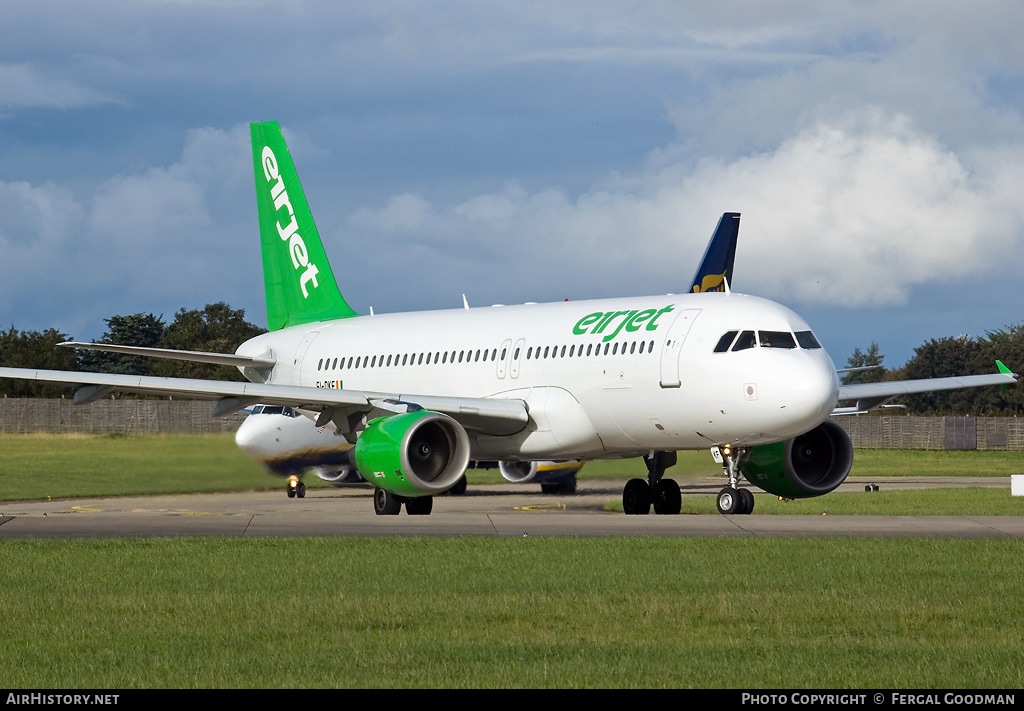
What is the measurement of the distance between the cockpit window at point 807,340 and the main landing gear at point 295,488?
14231 millimetres

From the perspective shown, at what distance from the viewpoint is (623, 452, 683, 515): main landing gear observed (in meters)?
26.4

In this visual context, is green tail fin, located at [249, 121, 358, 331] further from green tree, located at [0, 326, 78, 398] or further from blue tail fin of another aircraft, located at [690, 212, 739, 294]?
green tree, located at [0, 326, 78, 398]

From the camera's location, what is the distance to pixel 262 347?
34.5 m

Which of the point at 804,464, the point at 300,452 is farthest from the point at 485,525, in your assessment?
the point at 300,452

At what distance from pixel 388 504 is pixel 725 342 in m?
6.55

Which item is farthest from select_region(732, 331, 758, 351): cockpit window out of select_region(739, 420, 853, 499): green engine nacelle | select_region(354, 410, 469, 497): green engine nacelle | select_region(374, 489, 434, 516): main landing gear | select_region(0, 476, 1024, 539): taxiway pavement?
select_region(374, 489, 434, 516): main landing gear

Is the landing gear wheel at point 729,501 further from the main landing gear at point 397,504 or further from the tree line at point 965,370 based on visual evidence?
the tree line at point 965,370

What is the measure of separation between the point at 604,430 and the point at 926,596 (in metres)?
13.4

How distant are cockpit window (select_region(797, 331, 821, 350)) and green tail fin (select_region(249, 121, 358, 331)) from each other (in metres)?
14.1

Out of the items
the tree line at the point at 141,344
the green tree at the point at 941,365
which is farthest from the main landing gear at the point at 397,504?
the green tree at the point at 941,365

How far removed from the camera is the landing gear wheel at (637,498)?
87.5 feet

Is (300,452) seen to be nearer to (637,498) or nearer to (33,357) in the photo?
(637,498)

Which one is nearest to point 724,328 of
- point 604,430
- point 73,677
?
point 604,430
